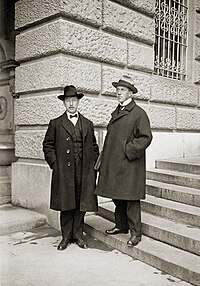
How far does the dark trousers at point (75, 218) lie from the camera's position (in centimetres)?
408

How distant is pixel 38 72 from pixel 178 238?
312 centimetres

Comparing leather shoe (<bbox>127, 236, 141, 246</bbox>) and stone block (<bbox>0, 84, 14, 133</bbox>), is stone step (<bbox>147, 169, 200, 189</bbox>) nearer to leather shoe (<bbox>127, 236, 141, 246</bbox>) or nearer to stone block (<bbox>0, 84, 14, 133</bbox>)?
leather shoe (<bbox>127, 236, 141, 246</bbox>)

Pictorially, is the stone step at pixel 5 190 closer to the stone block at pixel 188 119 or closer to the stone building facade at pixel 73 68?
the stone building facade at pixel 73 68

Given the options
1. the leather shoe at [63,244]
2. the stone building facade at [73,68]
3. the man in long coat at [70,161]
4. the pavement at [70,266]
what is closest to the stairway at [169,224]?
the pavement at [70,266]

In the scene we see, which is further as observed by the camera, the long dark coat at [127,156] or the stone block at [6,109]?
the stone block at [6,109]

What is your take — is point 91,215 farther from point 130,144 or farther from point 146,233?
point 130,144

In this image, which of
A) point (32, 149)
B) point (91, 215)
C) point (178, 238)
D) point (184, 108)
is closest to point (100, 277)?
point (178, 238)

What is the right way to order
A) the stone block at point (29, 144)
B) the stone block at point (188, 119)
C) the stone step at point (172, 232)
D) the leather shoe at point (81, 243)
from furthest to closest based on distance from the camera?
the stone block at point (188, 119), the stone block at point (29, 144), the leather shoe at point (81, 243), the stone step at point (172, 232)

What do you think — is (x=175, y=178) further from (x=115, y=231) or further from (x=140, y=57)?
(x=140, y=57)

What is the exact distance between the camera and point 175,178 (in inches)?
216

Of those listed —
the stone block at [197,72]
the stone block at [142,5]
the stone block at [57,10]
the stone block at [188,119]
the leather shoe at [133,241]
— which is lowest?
the leather shoe at [133,241]

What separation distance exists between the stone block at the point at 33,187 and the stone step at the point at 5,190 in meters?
0.19

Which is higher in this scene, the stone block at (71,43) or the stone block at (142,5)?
the stone block at (142,5)

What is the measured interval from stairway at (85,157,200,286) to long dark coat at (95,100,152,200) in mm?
593
